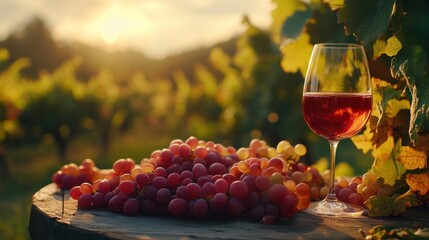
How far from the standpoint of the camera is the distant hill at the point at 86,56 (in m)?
42.9

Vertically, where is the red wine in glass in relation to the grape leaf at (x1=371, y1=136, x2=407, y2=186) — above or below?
above

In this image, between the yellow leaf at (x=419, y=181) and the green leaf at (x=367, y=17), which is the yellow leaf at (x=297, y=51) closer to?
the green leaf at (x=367, y=17)

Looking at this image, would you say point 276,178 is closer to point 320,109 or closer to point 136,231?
point 320,109

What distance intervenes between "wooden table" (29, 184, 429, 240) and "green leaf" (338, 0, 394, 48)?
0.69m

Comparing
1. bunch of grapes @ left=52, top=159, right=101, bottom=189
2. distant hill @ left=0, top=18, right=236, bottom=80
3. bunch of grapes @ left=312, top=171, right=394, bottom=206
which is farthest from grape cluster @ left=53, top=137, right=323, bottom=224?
distant hill @ left=0, top=18, right=236, bottom=80

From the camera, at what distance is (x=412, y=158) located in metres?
2.26

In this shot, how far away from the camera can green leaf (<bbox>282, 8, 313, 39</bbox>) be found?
3.17m

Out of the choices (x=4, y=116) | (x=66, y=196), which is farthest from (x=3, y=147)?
(x=66, y=196)

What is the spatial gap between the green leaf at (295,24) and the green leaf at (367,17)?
32.8 inches

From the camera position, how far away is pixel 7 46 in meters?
42.1

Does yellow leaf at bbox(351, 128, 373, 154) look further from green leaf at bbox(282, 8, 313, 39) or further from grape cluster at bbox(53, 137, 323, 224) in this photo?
green leaf at bbox(282, 8, 313, 39)

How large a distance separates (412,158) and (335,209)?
14.0 inches

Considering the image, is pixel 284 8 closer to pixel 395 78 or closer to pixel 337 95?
pixel 395 78

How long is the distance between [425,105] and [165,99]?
17.3 m
